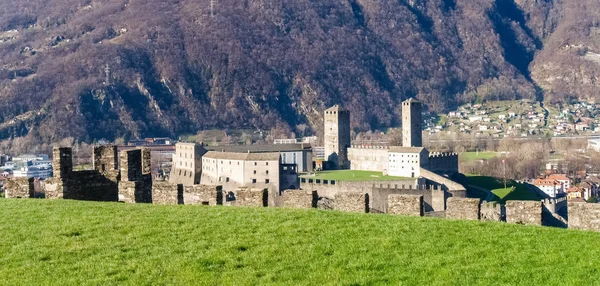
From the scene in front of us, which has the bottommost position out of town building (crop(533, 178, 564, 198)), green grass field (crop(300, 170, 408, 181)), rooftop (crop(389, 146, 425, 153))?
town building (crop(533, 178, 564, 198))

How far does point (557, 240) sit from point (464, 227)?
2057 mm

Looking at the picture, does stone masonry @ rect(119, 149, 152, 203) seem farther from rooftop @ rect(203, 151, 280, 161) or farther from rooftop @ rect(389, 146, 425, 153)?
rooftop @ rect(389, 146, 425, 153)

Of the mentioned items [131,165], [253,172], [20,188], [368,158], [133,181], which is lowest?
[253,172]

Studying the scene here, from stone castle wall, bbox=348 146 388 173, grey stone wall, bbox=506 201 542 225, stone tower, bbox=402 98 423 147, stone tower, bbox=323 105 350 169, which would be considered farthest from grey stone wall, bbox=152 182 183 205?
stone tower, bbox=402 98 423 147

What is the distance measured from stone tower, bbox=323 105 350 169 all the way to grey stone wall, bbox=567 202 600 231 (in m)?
Answer: 105

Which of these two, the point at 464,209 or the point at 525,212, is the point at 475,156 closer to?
the point at 464,209

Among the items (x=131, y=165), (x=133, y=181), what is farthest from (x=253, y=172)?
(x=133, y=181)

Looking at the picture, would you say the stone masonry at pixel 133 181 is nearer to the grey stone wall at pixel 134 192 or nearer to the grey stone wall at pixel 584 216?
the grey stone wall at pixel 134 192

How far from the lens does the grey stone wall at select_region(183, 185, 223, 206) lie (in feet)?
73.4

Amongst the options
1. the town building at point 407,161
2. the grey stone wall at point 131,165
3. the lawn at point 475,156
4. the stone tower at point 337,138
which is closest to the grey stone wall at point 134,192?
the grey stone wall at point 131,165

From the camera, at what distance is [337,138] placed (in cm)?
12625

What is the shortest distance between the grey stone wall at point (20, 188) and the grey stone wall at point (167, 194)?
4231mm

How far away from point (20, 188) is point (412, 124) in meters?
104

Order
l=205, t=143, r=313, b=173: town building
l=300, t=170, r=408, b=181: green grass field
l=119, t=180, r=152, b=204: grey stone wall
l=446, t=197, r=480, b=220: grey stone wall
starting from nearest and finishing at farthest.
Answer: l=446, t=197, r=480, b=220: grey stone wall, l=119, t=180, r=152, b=204: grey stone wall, l=300, t=170, r=408, b=181: green grass field, l=205, t=143, r=313, b=173: town building
